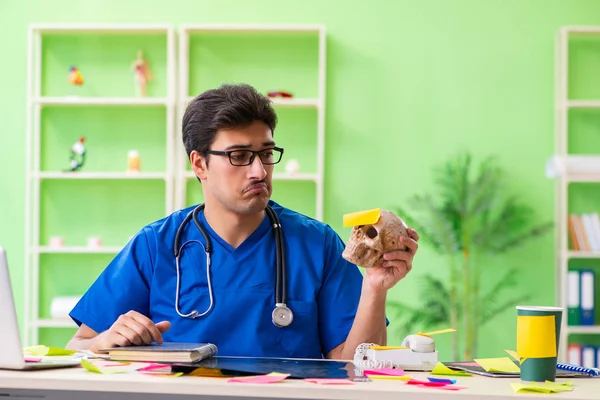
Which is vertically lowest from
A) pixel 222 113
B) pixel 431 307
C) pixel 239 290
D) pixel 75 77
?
pixel 431 307

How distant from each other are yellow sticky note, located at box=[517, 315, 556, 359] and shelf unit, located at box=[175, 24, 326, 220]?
2519 millimetres

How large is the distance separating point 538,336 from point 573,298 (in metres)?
2.59

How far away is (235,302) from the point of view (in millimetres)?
2057

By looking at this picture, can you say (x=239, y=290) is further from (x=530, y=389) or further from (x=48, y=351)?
(x=530, y=389)

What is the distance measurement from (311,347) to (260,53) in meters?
2.42

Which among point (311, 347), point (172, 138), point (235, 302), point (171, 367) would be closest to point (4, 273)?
point (171, 367)

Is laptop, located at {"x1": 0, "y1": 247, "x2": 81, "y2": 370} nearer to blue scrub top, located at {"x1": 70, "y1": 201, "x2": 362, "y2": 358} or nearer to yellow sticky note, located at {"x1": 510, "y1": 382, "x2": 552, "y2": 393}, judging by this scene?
blue scrub top, located at {"x1": 70, "y1": 201, "x2": 362, "y2": 358}

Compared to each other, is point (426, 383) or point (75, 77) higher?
point (75, 77)

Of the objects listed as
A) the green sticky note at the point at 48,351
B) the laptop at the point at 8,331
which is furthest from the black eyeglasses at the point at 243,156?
the laptop at the point at 8,331

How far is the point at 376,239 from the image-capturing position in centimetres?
175

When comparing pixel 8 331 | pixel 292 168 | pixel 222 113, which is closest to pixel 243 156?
pixel 222 113

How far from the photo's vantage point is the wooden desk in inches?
52.8

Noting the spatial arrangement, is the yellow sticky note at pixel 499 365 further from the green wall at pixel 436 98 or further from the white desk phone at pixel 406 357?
the green wall at pixel 436 98

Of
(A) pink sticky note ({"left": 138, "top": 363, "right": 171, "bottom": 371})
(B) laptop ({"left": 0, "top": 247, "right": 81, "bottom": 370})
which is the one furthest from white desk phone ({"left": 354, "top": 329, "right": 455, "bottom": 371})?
(B) laptop ({"left": 0, "top": 247, "right": 81, "bottom": 370})
